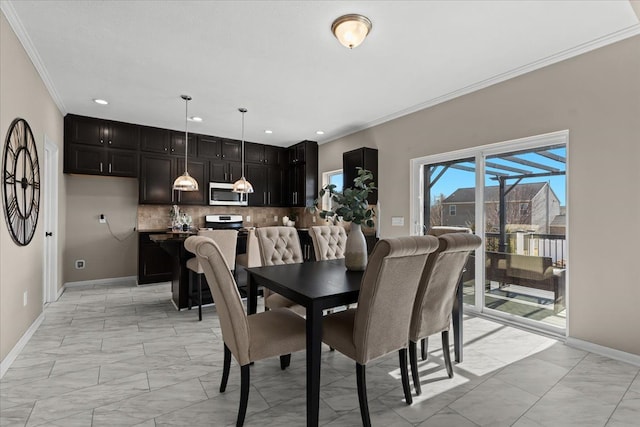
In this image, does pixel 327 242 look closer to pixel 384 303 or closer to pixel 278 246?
pixel 278 246

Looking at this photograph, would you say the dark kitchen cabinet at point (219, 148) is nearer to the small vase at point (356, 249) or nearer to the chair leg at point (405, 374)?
the small vase at point (356, 249)

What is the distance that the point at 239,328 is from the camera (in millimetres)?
1733

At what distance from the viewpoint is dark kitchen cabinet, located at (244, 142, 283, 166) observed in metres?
6.44

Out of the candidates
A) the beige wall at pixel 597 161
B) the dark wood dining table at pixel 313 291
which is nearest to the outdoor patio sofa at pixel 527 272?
the beige wall at pixel 597 161

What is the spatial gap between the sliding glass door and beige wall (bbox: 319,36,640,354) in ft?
0.52

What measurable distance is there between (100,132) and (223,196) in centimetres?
215

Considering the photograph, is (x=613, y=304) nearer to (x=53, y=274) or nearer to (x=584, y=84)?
(x=584, y=84)

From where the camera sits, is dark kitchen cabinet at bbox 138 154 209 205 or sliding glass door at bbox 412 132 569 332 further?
dark kitchen cabinet at bbox 138 154 209 205

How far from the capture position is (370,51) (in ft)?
9.47

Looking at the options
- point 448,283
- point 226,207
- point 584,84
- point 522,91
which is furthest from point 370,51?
point 226,207

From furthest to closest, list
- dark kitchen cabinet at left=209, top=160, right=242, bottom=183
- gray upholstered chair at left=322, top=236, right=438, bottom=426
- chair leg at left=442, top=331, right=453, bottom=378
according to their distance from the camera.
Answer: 1. dark kitchen cabinet at left=209, top=160, right=242, bottom=183
2. chair leg at left=442, top=331, right=453, bottom=378
3. gray upholstered chair at left=322, top=236, right=438, bottom=426

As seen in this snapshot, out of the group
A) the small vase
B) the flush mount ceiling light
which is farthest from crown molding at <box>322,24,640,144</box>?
the small vase

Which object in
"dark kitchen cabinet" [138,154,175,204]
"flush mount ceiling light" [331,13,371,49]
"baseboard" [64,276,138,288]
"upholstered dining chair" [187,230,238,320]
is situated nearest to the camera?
"flush mount ceiling light" [331,13,371,49]

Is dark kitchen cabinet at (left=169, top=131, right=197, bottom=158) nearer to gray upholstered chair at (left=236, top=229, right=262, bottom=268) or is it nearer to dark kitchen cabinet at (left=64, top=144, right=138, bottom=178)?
dark kitchen cabinet at (left=64, top=144, right=138, bottom=178)
